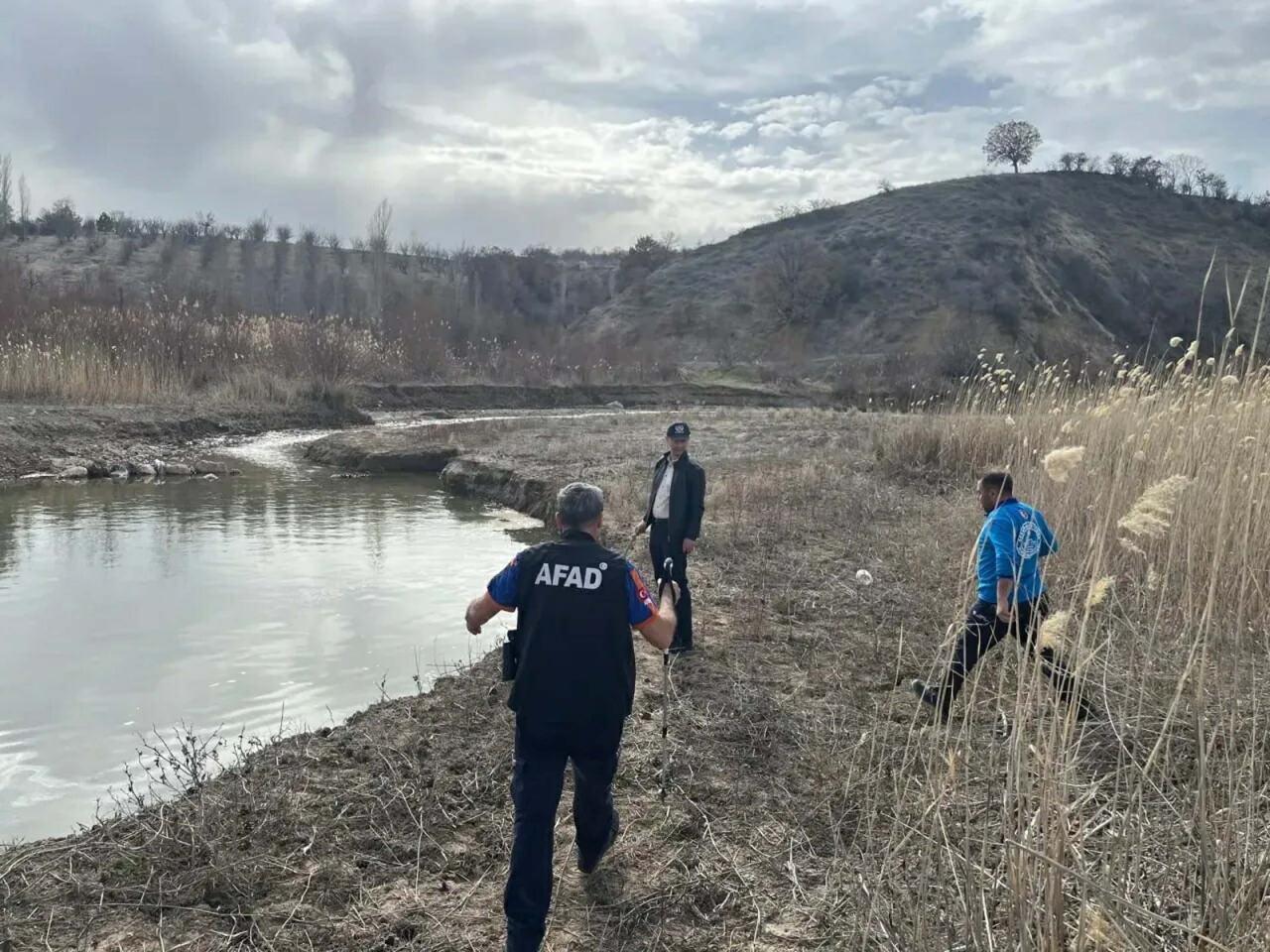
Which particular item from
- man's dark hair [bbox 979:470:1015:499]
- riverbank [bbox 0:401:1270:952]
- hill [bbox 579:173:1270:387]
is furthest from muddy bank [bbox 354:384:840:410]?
man's dark hair [bbox 979:470:1015:499]

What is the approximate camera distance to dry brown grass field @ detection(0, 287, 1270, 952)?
280cm

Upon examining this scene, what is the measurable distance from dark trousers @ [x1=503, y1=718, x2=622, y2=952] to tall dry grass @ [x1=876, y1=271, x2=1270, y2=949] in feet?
4.00

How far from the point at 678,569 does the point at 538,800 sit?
3.60m

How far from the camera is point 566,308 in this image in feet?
248

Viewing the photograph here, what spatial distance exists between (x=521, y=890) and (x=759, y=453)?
16.1m

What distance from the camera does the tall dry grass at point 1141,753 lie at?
2576mm

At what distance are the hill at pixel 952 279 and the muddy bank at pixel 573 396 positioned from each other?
6.29 meters

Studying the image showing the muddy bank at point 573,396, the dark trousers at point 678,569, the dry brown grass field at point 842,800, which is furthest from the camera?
the muddy bank at point 573,396

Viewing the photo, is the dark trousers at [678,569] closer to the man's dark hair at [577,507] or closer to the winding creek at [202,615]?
the winding creek at [202,615]

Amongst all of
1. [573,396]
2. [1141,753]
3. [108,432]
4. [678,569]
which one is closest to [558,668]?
[1141,753]

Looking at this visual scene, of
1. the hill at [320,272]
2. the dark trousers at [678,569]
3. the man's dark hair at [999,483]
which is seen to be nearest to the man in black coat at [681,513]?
the dark trousers at [678,569]

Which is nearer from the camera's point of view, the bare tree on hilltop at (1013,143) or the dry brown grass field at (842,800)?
the dry brown grass field at (842,800)

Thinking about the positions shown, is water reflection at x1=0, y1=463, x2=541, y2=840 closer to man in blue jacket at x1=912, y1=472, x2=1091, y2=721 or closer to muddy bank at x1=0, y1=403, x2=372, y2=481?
muddy bank at x1=0, y1=403, x2=372, y2=481

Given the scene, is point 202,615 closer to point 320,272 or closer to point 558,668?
point 558,668
